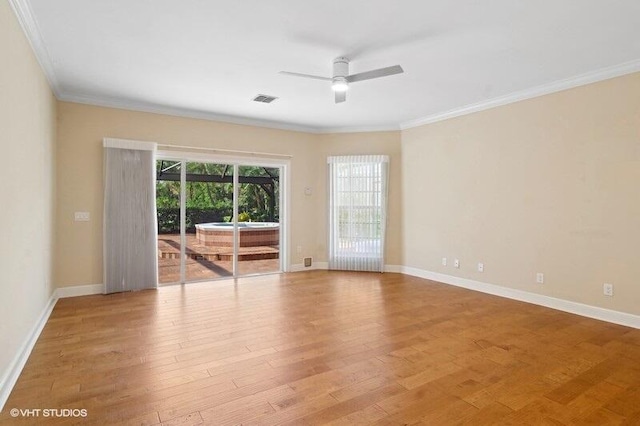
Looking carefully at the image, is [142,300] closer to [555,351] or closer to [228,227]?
[228,227]

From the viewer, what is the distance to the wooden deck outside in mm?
5726

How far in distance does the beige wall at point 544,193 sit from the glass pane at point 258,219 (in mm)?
2765

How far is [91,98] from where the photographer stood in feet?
16.1

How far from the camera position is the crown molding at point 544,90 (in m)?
3.77

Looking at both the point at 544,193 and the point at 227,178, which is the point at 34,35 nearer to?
the point at 227,178

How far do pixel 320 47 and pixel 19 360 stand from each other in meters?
3.66

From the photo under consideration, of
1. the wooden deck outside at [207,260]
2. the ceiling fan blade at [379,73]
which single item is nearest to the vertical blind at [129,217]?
the wooden deck outside at [207,260]

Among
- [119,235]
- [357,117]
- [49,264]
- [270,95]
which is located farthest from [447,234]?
[49,264]

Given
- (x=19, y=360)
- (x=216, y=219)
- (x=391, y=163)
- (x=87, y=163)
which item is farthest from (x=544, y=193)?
(x=87, y=163)

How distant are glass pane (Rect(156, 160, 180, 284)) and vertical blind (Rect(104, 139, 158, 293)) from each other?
0.91ft

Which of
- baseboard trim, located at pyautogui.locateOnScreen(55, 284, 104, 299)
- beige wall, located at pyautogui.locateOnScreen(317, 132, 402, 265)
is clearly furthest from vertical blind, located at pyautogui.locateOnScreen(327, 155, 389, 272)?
baseboard trim, located at pyautogui.locateOnScreen(55, 284, 104, 299)

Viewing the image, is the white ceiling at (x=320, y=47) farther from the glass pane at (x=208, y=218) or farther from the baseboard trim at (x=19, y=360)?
the baseboard trim at (x=19, y=360)

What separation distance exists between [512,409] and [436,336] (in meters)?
1.22

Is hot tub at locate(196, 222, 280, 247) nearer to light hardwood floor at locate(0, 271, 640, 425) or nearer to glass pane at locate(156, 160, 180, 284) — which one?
glass pane at locate(156, 160, 180, 284)
